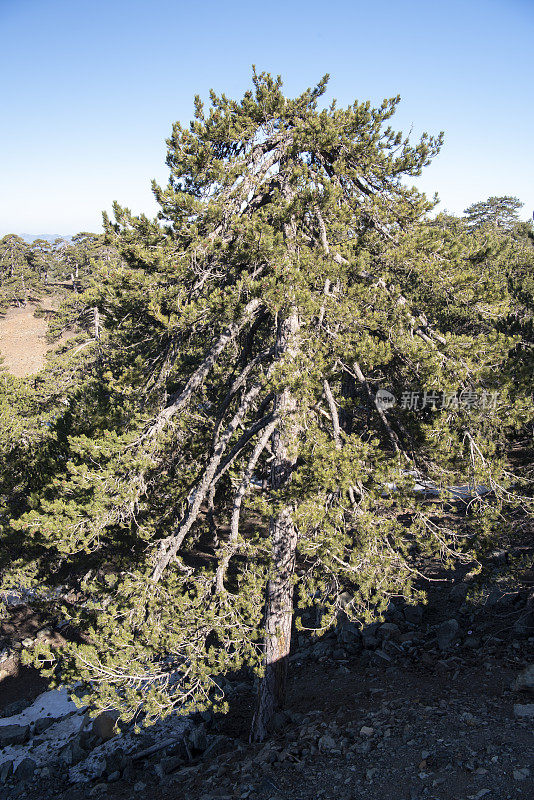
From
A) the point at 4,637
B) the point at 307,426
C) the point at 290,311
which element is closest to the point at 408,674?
the point at 307,426

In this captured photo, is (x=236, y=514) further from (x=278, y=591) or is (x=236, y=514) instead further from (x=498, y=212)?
(x=498, y=212)

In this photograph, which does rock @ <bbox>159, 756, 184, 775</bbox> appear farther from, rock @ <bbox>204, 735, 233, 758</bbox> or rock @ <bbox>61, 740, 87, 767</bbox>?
rock @ <bbox>61, 740, 87, 767</bbox>

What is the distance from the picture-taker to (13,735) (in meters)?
11.8

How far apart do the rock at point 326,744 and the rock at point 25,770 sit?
24.9ft

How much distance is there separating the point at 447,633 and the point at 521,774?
5.00 metres

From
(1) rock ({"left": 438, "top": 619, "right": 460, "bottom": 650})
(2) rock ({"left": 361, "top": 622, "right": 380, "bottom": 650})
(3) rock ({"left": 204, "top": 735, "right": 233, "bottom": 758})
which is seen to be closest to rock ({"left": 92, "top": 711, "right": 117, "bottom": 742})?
(3) rock ({"left": 204, "top": 735, "right": 233, "bottom": 758})

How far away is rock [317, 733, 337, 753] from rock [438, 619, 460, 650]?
3691mm

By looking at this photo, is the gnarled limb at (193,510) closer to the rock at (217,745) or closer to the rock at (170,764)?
the rock at (217,745)

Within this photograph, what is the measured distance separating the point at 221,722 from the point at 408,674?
13.5ft

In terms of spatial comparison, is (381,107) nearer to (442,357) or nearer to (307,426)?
(442,357)

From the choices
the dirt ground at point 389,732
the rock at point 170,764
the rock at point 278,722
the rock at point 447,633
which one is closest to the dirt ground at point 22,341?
the rock at point 170,764

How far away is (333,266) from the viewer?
6.23m

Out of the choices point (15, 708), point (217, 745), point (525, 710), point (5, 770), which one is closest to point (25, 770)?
point (5, 770)

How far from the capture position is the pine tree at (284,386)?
18.7 feet
